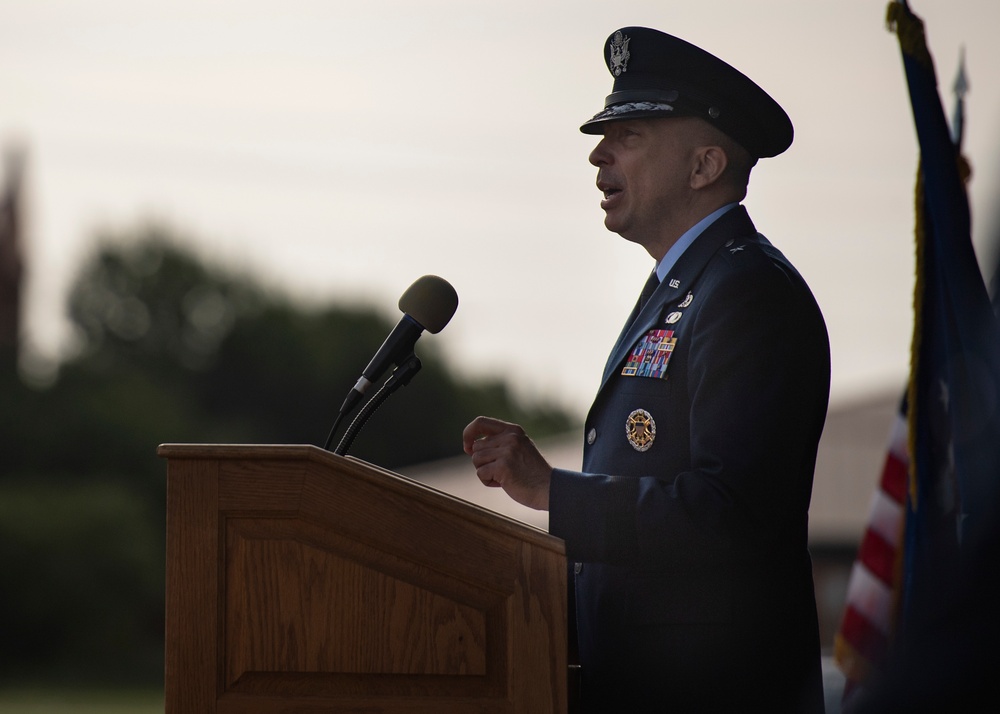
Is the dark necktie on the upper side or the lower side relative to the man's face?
lower

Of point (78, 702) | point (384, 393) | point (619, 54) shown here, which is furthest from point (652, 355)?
point (78, 702)

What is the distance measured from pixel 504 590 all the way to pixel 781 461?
18.8 inches

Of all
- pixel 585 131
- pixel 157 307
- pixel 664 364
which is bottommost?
pixel 664 364

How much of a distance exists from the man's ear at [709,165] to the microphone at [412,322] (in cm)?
46

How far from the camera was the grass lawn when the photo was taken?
22.7 m

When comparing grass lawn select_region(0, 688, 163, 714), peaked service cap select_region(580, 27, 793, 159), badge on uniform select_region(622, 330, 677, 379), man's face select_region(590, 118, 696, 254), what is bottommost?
grass lawn select_region(0, 688, 163, 714)

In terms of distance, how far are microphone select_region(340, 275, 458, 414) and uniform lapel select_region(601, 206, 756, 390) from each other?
0.98ft

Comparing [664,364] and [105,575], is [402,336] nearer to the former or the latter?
[664,364]

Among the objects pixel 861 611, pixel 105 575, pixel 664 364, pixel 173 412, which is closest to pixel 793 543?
pixel 664 364

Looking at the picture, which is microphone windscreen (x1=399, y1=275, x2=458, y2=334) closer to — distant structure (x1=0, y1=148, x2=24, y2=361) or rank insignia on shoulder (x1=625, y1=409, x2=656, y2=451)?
rank insignia on shoulder (x1=625, y1=409, x2=656, y2=451)

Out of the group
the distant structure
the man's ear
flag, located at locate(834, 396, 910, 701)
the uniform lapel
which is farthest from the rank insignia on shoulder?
the distant structure

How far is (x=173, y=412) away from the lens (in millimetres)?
35500

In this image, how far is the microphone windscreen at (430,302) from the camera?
195 centimetres

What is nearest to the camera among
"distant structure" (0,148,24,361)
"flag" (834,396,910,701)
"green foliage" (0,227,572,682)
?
"flag" (834,396,910,701)
